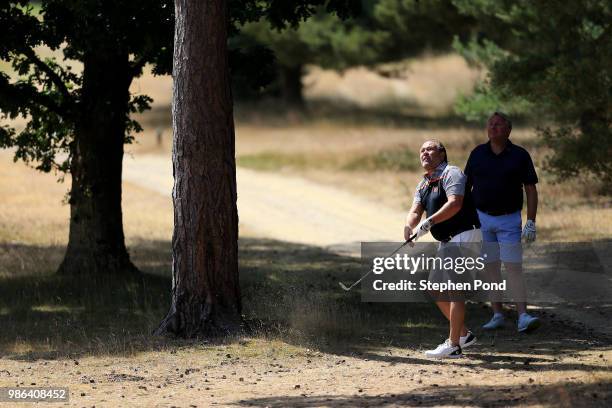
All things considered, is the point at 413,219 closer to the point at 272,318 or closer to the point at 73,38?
the point at 272,318

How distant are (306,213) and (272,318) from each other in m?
12.4

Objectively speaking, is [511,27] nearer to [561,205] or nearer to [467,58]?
[467,58]

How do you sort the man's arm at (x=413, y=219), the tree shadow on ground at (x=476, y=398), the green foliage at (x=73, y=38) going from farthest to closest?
the green foliage at (x=73, y=38)
the man's arm at (x=413, y=219)
the tree shadow on ground at (x=476, y=398)

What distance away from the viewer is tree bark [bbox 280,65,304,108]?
153ft

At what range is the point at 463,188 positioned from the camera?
953cm

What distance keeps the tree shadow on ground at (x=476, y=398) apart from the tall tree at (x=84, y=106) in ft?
22.2

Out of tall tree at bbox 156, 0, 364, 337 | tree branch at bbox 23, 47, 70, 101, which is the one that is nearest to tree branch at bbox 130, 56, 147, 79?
tree branch at bbox 23, 47, 70, 101

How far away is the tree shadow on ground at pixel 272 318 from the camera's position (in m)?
10.8

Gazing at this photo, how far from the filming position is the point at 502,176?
434 inches

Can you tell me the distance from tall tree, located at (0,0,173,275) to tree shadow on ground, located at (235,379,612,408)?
22.2 ft

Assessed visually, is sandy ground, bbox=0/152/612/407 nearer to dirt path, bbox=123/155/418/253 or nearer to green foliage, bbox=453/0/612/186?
green foliage, bbox=453/0/612/186

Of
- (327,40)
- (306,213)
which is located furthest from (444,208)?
(327,40)

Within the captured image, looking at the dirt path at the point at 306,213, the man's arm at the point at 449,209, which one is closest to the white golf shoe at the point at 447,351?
the man's arm at the point at 449,209

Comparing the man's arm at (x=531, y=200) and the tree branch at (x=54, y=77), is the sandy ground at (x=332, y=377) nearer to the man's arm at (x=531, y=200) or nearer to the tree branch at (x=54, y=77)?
the man's arm at (x=531, y=200)
